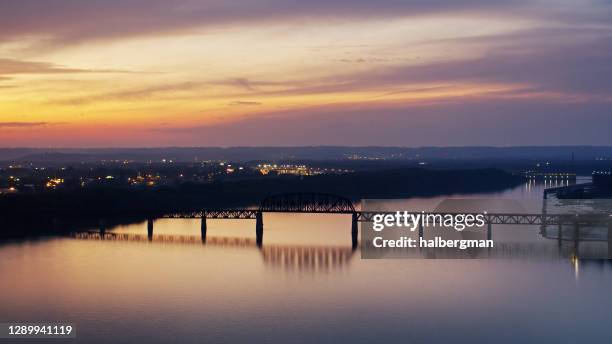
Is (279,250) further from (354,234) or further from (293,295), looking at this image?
(293,295)

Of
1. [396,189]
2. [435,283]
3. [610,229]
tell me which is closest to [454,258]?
[435,283]

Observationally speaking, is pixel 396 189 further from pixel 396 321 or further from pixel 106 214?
pixel 396 321
